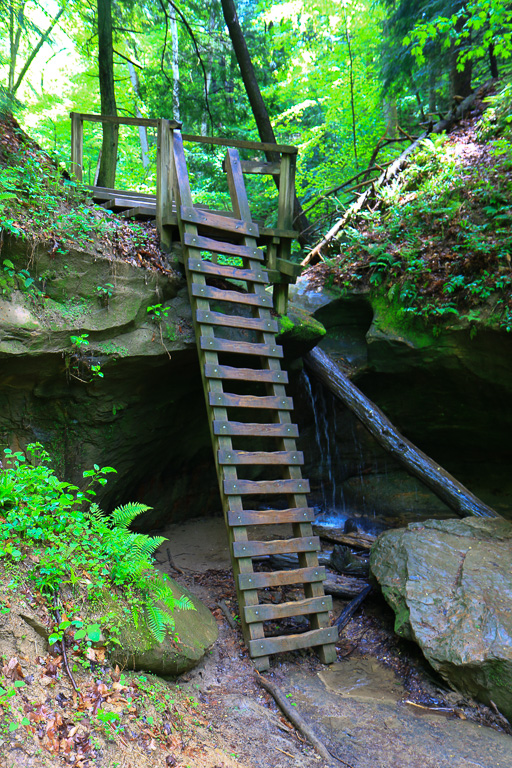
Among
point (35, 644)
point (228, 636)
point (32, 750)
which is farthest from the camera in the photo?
point (228, 636)

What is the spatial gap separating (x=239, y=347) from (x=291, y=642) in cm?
300

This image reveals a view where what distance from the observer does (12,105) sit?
6191mm

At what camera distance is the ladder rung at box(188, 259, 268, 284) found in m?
5.59

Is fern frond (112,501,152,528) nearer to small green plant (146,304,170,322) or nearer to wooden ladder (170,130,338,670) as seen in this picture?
wooden ladder (170,130,338,670)

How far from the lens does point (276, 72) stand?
42.9 feet

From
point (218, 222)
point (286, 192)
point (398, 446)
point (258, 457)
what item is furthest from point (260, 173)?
point (398, 446)

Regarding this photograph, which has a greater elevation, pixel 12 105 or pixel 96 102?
pixel 96 102

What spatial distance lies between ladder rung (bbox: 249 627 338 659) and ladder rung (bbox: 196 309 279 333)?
320cm

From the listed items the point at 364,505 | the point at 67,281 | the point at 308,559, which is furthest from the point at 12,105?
the point at 364,505

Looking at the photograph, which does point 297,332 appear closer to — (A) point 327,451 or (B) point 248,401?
(B) point 248,401

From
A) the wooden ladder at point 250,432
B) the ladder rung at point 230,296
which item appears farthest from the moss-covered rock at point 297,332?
the ladder rung at point 230,296

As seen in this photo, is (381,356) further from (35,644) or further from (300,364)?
(35,644)

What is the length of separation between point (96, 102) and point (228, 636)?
1981 centimetres

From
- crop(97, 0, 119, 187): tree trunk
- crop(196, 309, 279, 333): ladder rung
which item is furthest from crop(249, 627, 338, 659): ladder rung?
crop(97, 0, 119, 187): tree trunk
